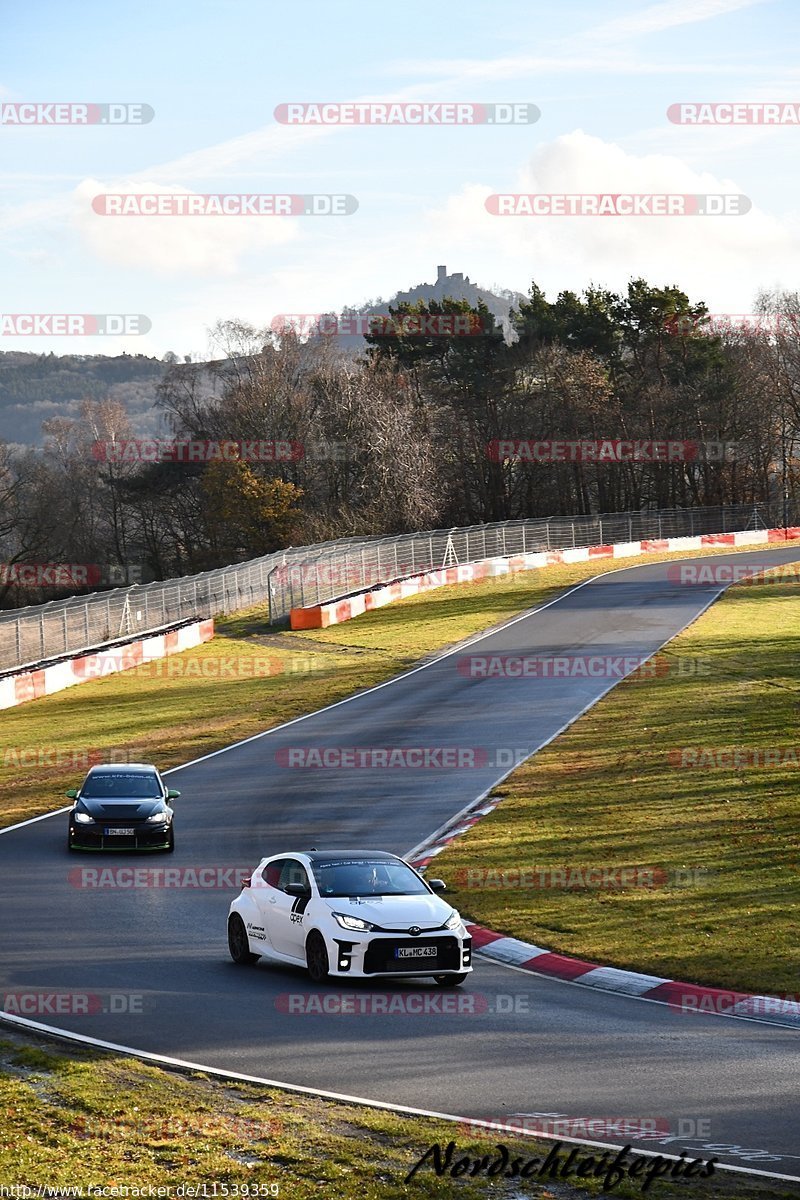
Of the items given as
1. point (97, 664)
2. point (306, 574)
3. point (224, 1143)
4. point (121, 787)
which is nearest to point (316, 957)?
point (224, 1143)

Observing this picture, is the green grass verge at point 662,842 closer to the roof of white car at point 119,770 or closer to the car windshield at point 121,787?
the car windshield at point 121,787

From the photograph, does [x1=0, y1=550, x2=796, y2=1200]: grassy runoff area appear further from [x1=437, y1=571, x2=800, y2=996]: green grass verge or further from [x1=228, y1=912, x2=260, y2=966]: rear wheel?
[x1=228, y1=912, x2=260, y2=966]: rear wheel

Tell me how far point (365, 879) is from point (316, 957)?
116 cm

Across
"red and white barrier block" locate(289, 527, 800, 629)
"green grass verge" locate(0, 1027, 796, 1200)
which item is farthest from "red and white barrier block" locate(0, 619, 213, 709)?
"green grass verge" locate(0, 1027, 796, 1200)

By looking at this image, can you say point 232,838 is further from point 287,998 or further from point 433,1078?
point 433,1078

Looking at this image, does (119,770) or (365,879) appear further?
(119,770)

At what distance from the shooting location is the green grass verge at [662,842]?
16.6 metres

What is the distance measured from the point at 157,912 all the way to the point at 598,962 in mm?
6108

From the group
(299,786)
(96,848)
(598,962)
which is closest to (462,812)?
(299,786)

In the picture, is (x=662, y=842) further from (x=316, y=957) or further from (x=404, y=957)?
(x=316, y=957)

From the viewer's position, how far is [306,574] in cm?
5966

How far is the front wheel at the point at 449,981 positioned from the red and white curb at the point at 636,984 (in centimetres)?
127

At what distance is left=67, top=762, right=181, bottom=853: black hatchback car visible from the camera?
76.2 ft

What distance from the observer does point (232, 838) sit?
23.4 meters
